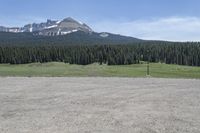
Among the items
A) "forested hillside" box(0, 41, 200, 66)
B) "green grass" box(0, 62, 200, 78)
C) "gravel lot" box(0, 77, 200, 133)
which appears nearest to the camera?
"gravel lot" box(0, 77, 200, 133)

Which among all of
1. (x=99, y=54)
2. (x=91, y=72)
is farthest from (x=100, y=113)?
(x=99, y=54)

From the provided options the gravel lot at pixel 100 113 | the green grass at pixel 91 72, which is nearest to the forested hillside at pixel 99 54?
the green grass at pixel 91 72

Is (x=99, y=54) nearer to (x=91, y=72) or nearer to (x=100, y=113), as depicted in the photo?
(x=91, y=72)

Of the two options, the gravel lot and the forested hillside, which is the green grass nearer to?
the gravel lot

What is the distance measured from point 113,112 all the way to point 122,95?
10758 mm

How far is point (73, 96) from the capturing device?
3694 cm

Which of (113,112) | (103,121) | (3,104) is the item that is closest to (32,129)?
(103,121)

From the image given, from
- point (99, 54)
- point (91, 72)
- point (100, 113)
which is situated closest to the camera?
point (100, 113)

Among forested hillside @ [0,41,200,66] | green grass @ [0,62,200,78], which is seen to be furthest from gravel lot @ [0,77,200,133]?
forested hillside @ [0,41,200,66]

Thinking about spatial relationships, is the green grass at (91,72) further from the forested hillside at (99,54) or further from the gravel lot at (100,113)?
the forested hillside at (99,54)

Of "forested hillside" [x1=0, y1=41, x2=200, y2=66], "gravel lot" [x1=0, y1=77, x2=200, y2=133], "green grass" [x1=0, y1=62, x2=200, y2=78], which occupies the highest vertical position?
"forested hillside" [x1=0, y1=41, x2=200, y2=66]

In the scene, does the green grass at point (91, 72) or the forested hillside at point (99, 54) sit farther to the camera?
the forested hillside at point (99, 54)

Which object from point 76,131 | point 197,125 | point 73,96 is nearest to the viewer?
point 76,131

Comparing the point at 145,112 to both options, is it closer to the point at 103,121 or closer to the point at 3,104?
the point at 103,121
